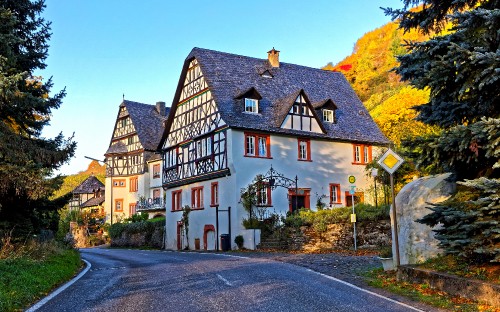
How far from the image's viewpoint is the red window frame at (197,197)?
35.3m

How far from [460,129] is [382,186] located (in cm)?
2887

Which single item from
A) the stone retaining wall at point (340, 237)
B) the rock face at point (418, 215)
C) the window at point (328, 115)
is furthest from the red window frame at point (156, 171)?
the rock face at point (418, 215)

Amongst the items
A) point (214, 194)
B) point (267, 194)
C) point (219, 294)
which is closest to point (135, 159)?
point (214, 194)

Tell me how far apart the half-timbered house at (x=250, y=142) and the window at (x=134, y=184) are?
19173 mm

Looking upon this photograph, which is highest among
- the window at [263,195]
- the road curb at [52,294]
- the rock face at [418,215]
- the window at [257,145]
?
the window at [257,145]

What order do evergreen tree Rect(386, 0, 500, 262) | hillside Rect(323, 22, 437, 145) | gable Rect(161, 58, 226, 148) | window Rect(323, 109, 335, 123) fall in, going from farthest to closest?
hillside Rect(323, 22, 437, 145)
window Rect(323, 109, 335, 123)
gable Rect(161, 58, 226, 148)
evergreen tree Rect(386, 0, 500, 262)

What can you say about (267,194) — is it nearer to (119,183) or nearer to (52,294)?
(52,294)

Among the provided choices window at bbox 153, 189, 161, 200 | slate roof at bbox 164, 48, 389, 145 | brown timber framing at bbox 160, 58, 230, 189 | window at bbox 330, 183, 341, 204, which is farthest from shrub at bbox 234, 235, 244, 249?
window at bbox 153, 189, 161, 200

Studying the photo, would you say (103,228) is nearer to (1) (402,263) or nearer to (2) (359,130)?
(2) (359,130)

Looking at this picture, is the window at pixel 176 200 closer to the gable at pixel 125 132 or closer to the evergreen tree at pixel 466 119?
the gable at pixel 125 132

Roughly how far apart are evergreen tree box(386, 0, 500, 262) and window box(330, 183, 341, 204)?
25605mm

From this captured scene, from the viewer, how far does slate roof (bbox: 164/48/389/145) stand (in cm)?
3331

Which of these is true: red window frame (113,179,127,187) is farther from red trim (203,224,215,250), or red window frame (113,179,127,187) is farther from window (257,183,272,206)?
window (257,183,272,206)

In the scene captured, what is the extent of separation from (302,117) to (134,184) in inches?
1172
